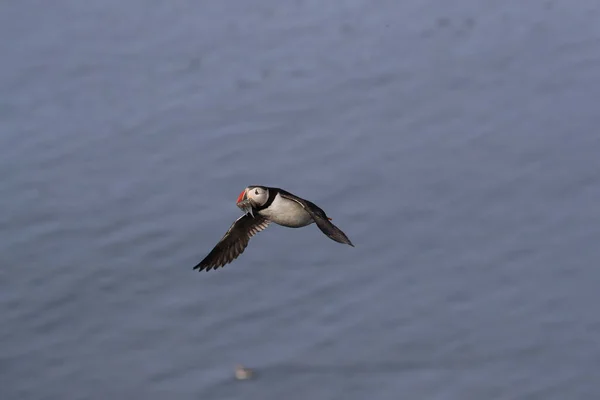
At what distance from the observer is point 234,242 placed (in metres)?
18.7

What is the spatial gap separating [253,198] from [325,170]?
66557 mm

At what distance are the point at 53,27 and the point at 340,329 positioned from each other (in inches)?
1067

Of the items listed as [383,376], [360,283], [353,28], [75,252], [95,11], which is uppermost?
[95,11]

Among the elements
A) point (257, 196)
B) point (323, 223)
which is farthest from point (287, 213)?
point (323, 223)

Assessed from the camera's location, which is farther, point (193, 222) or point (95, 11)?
point (95, 11)

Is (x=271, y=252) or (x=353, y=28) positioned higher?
(x=353, y=28)

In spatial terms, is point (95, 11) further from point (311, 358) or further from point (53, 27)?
point (311, 358)

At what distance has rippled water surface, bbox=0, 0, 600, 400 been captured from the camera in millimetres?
85562

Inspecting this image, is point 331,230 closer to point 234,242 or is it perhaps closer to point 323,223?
point 323,223

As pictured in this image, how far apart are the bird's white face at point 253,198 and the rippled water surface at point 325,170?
218 feet

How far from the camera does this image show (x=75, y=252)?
297 feet

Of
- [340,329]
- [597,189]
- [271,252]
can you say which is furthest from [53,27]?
[597,189]

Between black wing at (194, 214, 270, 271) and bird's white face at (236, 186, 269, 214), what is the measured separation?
1.82m

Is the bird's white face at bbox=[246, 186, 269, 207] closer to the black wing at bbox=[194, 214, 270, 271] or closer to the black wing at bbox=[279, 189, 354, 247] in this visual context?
the black wing at bbox=[279, 189, 354, 247]
